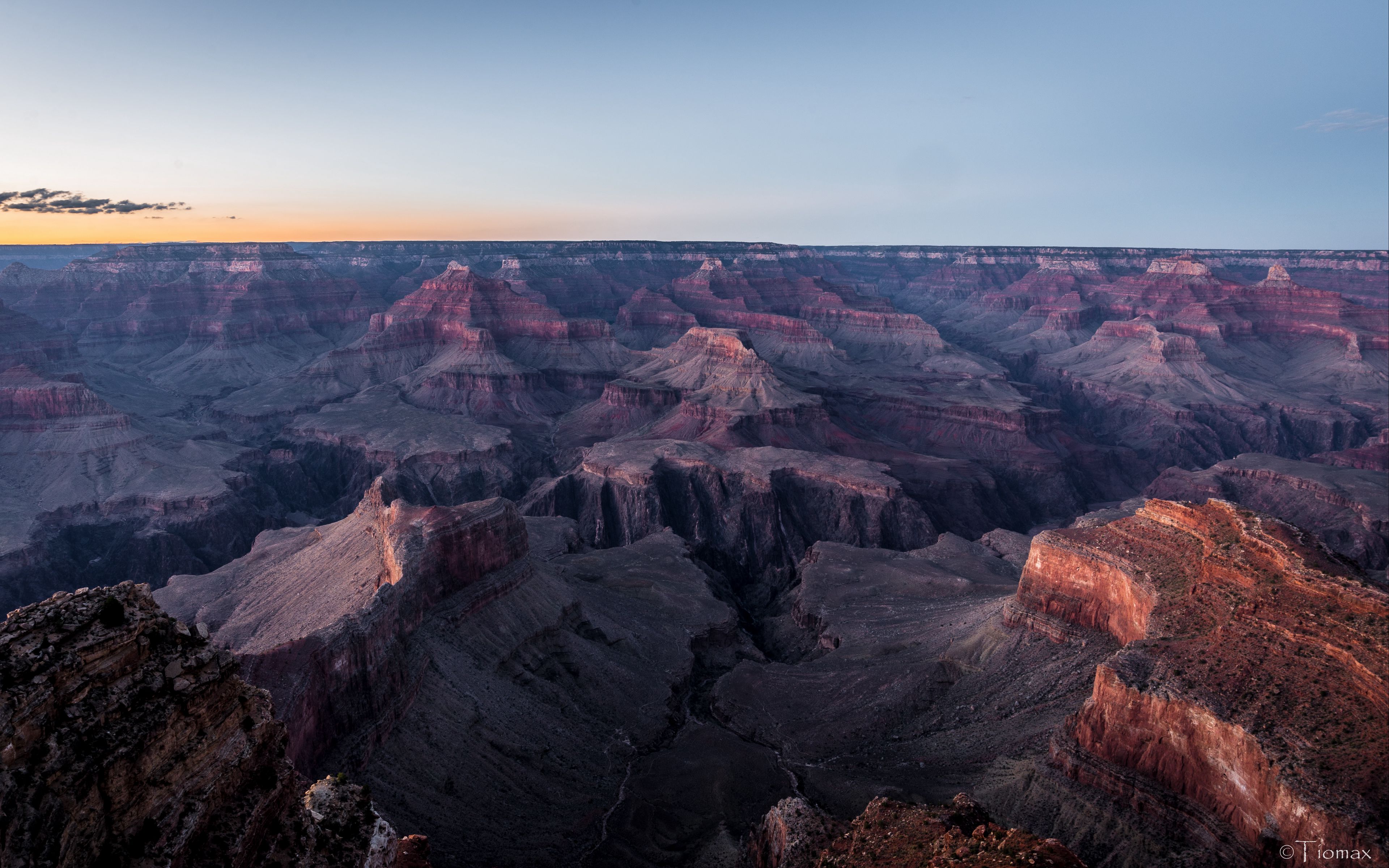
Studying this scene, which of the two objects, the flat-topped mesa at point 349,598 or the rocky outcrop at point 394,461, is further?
the rocky outcrop at point 394,461

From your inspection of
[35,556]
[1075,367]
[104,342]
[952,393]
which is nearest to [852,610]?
[35,556]

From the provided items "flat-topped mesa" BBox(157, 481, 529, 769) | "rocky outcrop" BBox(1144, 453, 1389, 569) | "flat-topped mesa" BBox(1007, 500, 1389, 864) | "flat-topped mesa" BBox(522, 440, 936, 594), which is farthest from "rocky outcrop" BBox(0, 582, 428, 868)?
"rocky outcrop" BBox(1144, 453, 1389, 569)

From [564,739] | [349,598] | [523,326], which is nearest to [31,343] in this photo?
[523,326]

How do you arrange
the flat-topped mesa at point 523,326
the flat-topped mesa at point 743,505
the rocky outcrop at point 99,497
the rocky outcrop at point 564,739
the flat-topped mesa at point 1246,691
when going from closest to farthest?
the flat-topped mesa at point 1246,691 → the rocky outcrop at point 564,739 → the rocky outcrop at point 99,497 → the flat-topped mesa at point 743,505 → the flat-topped mesa at point 523,326

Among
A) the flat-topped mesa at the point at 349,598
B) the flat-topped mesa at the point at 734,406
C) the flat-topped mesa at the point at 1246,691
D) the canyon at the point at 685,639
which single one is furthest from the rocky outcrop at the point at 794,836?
the flat-topped mesa at the point at 734,406

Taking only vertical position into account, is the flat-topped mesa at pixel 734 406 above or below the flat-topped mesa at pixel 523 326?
below

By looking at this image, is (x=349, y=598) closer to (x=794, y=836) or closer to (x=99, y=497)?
(x=794, y=836)

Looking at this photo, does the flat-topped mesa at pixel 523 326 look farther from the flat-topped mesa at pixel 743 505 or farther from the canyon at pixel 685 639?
the flat-topped mesa at pixel 743 505
